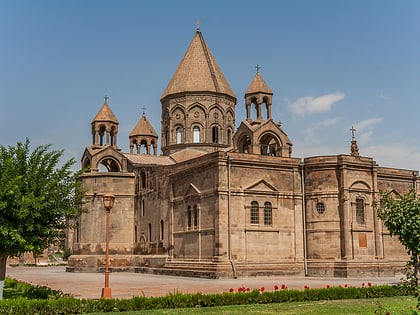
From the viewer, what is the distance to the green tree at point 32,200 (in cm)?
1527

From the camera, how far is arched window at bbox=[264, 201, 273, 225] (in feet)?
102

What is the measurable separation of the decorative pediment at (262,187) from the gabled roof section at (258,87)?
7.37 metres

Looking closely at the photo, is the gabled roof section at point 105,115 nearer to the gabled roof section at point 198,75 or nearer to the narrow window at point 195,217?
the gabled roof section at point 198,75

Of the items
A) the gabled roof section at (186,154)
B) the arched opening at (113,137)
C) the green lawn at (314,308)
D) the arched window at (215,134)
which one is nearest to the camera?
the green lawn at (314,308)

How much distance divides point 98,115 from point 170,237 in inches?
583

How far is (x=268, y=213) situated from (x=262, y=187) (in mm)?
1628

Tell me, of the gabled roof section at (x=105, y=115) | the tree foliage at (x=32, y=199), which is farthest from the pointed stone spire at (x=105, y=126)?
the tree foliage at (x=32, y=199)

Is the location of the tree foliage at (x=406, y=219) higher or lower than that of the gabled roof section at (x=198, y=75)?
lower

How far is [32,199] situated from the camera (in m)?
15.4

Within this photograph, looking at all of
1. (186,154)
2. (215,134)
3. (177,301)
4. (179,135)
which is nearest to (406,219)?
(177,301)

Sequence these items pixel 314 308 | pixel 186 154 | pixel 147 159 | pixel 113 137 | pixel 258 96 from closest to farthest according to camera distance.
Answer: pixel 314 308, pixel 258 96, pixel 186 154, pixel 147 159, pixel 113 137

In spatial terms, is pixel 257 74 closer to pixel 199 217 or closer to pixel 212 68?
pixel 212 68

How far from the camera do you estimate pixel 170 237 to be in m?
34.8

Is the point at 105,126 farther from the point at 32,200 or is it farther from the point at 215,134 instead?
the point at 32,200
